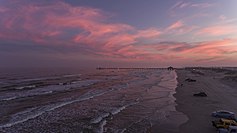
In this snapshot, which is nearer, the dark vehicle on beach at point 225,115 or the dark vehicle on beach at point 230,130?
the dark vehicle on beach at point 230,130

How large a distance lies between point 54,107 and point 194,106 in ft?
54.8

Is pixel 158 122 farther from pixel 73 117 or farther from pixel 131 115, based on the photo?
pixel 73 117

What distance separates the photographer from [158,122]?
20.0 m

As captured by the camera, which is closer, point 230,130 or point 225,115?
point 230,130

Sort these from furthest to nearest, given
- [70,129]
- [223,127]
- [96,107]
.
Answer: [96,107], [70,129], [223,127]

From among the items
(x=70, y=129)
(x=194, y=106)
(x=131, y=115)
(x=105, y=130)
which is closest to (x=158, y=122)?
(x=131, y=115)

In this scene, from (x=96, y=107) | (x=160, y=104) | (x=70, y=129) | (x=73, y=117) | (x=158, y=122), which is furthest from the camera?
(x=160, y=104)

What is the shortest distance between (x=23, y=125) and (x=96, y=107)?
9.38 m

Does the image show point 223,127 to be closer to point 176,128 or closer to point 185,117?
point 176,128

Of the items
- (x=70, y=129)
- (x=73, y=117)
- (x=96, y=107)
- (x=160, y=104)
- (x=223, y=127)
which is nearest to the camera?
(x=223, y=127)

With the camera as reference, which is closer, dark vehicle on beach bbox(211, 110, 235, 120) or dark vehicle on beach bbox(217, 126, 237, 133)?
dark vehicle on beach bbox(217, 126, 237, 133)

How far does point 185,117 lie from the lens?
2208 centimetres

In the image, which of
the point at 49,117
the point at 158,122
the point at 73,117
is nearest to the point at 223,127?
the point at 158,122

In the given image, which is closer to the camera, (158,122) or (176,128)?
(176,128)
